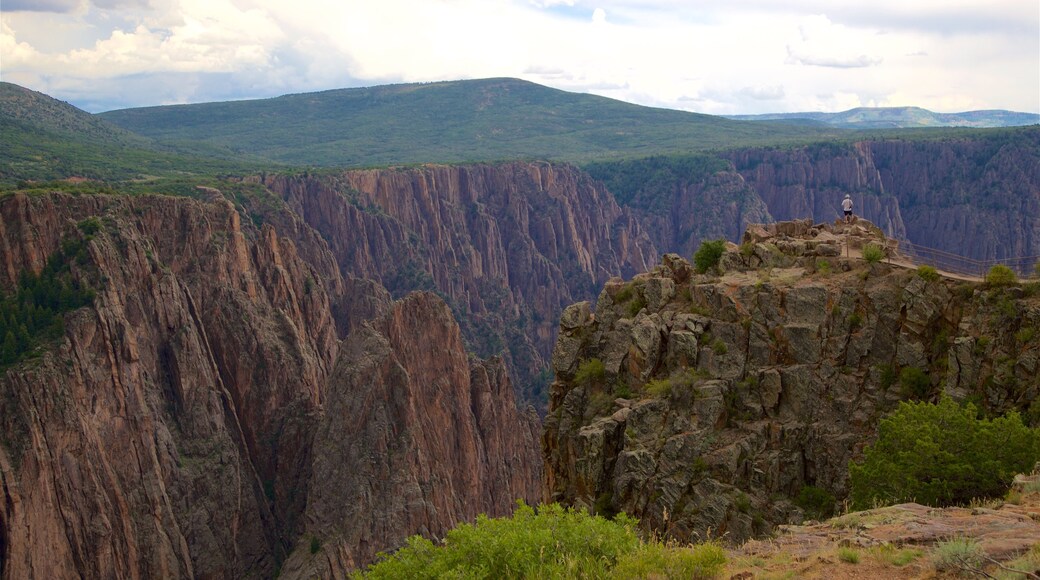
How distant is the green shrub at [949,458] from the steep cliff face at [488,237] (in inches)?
4806


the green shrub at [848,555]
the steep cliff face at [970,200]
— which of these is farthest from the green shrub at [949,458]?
the steep cliff face at [970,200]

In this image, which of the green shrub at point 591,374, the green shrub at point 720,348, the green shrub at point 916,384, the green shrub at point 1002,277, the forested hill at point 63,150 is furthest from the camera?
the forested hill at point 63,150

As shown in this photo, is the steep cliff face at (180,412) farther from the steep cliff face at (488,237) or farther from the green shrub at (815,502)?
the steep cliff face at (488,237)

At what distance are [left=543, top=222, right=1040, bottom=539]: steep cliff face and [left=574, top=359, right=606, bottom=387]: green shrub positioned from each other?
A: 0.16ft

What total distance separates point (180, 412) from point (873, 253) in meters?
58.8

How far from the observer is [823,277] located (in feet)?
99.9

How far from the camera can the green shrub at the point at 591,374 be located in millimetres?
31906

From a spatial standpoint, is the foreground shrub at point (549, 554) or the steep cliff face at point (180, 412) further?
the steep cliff face at point (180, 412)

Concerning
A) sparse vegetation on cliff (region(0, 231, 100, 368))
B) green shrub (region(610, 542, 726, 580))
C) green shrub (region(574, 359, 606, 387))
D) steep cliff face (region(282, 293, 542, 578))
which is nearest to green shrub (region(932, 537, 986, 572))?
green shrub (region(610, 542, 726, 580))

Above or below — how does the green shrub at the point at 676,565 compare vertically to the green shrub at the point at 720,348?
below

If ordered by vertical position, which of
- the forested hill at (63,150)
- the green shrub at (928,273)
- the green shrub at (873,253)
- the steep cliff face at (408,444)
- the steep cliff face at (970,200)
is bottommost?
the steep cliff face at (408,444)

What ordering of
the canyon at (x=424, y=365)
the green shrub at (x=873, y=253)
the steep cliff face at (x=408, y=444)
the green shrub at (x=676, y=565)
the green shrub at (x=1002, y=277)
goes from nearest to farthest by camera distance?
the green shrub at (x=676, y=565)
the green shrub at (x=1002, y=277)
the canyon at (x=424, y=365)
the green shrub at (x=873, y=253)
the steep cliff face at (x=408, y=444)

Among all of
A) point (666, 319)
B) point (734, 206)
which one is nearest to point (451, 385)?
point (666, 319)

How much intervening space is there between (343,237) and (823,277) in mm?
123845
